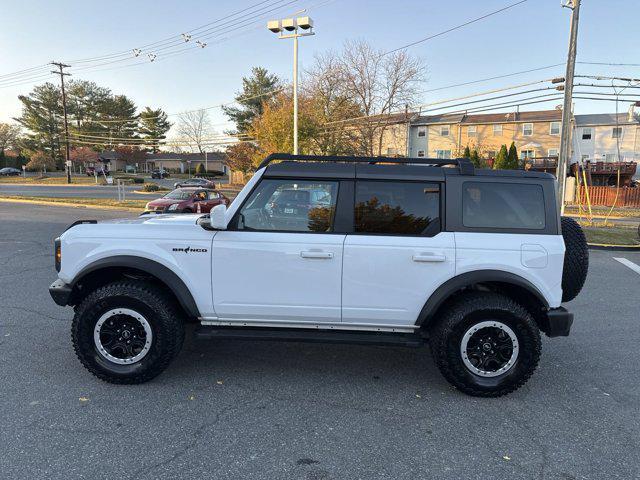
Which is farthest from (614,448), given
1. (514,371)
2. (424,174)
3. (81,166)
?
(81,166)

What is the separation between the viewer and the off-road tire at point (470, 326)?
3.38 metres

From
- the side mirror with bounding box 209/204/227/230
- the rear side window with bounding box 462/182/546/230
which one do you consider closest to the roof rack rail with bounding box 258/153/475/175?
the rear side window with bounding box 462/182/546/230

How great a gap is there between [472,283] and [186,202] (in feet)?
49.7

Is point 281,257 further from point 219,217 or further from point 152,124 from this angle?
point 152,124

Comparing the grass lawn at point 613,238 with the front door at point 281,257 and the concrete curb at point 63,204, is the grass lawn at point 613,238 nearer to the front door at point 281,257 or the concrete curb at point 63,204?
the front door at point 281,257

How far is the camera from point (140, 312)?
11.5 feet

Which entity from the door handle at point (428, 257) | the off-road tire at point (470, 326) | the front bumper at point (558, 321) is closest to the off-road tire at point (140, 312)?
the door handle at point (428, 257)

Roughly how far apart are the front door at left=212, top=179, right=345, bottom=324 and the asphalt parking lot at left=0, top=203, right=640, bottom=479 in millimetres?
672

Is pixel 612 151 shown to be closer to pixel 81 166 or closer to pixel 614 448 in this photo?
pixel 614 448

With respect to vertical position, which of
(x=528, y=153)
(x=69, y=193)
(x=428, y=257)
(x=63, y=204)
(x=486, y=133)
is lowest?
(x=63, y=204)

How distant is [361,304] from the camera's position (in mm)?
3457

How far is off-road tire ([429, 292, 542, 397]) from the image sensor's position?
338 cm

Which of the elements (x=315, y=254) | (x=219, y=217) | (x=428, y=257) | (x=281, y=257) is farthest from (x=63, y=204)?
(x=428, y=257)

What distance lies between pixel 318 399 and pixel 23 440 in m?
2.01
